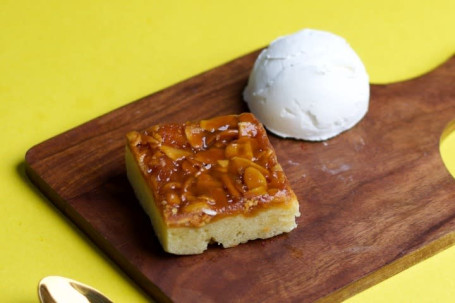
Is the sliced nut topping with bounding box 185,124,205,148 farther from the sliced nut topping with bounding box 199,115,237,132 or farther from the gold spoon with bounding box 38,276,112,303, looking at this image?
the gold spoon with bounding box 38,276,112,303

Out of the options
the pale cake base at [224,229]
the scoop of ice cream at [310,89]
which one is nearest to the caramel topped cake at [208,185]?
the pale cake base at [224,229]

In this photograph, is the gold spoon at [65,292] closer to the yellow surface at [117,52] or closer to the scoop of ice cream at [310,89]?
the yellow surface at [117,52]

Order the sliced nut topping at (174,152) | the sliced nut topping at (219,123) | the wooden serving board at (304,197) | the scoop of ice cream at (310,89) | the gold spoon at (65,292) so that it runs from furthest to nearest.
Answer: the scoop of ice cream at (310,89), the sliced nut topping at (219,123), the sliced nut topping at (174,152), the wooden serving board at (304,197), the gold spoon at (65,292)

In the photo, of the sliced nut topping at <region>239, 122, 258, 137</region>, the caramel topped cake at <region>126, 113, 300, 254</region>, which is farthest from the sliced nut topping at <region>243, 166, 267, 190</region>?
the sliced nut topping at <region>239, 122, 258, 137</region>

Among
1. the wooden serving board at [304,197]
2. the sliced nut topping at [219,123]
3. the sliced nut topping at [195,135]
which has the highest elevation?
the sliced nut topping at [195,135]

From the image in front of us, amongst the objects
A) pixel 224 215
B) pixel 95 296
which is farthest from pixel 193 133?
pixel 95 296
